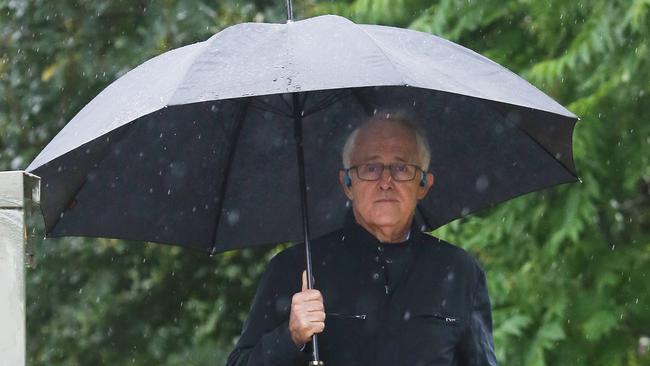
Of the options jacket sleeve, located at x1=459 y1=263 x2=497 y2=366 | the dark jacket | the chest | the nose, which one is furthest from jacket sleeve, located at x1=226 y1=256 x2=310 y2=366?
jacket sleeve, located at x1=459 y1=263 x2=497 y2=366

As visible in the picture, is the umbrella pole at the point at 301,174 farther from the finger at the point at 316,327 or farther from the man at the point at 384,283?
the finger at the point at 316,327

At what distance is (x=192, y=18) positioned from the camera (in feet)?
28.0

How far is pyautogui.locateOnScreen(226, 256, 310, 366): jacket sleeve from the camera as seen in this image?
3.87 m

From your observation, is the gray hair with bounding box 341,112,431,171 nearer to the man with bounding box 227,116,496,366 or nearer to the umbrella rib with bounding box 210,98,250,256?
the man with bounding box 227,116,496,366

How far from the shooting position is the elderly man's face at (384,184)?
411 cm

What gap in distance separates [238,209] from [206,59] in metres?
1.00

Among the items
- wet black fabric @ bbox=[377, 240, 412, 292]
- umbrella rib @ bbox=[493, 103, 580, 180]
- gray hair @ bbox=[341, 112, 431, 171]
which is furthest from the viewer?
umbrella rib @ bbox=[493, 103, 580, 180]

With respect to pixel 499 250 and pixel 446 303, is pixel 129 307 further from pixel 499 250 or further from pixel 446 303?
pixel 446 303

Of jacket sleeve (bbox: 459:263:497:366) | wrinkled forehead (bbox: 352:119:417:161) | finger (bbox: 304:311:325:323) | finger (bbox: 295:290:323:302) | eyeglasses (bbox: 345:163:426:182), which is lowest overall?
jacket sleeve (bbox: 459:263:497:366)

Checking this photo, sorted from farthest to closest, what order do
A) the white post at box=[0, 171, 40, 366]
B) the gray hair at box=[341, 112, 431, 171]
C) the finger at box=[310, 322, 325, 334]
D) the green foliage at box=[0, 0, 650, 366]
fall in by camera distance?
the green foliage at box=[0, 0, 650, 366] → the gray hair at box=[341, 112, 431, 171] → the finger at box=[310, 322, 325, 334] → the white post at box=[0, 171, 40, 366]

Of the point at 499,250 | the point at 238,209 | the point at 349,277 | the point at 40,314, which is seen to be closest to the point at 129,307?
the point at 40,314

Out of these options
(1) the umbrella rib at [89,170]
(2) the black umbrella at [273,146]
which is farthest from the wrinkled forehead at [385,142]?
(1) the umbrella rib at [89,170]

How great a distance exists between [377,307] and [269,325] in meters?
0.31

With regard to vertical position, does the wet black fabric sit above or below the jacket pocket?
above
